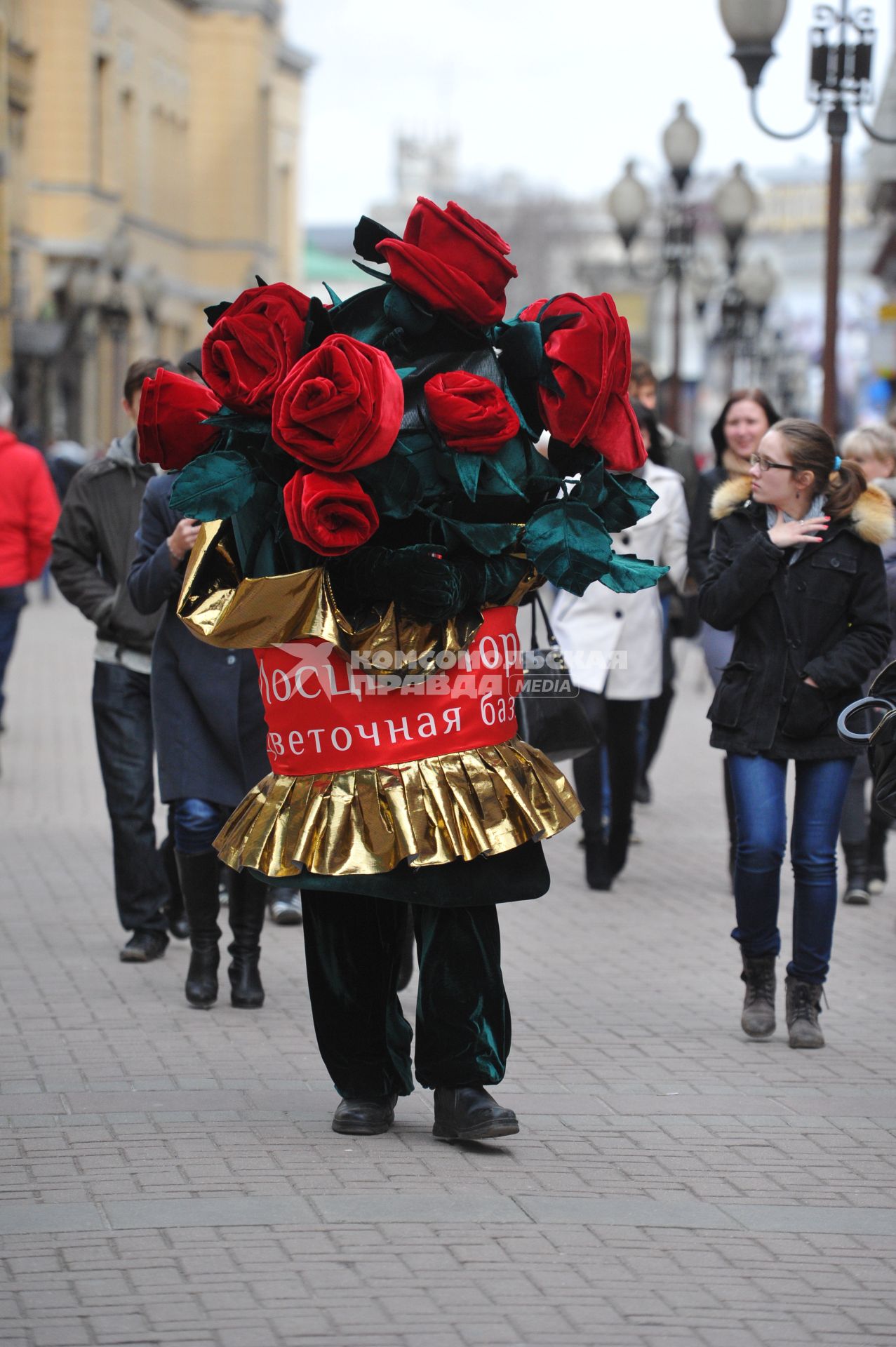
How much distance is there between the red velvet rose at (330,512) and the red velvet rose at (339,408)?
0.04 metres

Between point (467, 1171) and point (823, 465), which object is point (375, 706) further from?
point (823, 465)

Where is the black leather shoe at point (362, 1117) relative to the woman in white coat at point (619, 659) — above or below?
below

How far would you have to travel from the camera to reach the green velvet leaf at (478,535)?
5.18 m

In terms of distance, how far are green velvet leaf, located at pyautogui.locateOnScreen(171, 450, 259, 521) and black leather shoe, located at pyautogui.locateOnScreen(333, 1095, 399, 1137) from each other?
1499 millimetres

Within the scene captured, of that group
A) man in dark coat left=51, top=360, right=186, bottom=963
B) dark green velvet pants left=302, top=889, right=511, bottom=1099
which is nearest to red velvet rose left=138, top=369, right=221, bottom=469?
dark green velvet pants left=302, top=889, right=511, bottom=1099

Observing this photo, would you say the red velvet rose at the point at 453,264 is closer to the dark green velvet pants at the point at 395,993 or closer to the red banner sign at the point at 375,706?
the red banner sign at the point at 375,706

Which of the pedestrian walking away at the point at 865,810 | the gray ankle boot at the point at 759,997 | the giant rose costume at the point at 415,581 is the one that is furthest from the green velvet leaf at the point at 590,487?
the pedestrian walking away at the point at 865,810

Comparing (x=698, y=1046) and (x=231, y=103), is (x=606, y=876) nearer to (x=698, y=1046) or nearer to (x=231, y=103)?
(x=698, y=1046)

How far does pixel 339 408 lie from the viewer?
4.91 metres

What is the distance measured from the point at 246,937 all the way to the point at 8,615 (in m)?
5.41

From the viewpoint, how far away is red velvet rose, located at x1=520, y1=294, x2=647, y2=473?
5.27m

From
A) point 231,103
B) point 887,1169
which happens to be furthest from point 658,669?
point 231,103

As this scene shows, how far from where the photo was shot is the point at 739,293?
26844mm

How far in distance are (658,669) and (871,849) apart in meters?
1.18
